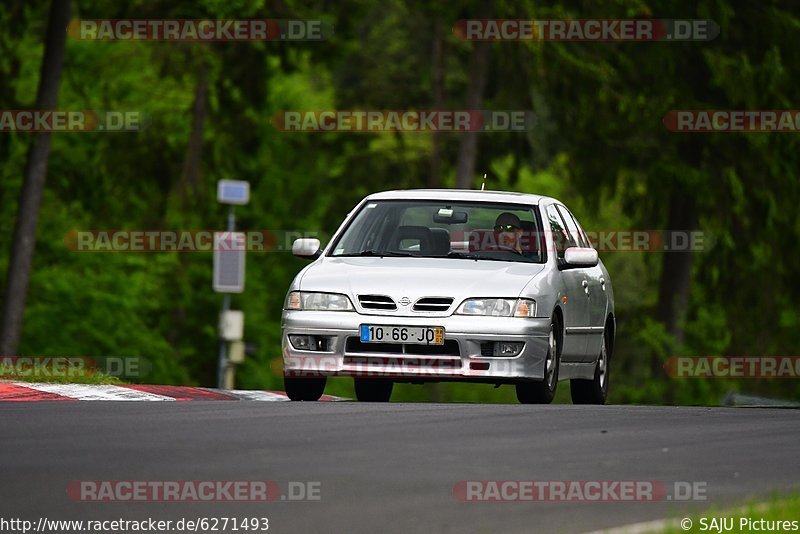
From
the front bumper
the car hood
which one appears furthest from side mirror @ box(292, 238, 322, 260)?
the front bumper

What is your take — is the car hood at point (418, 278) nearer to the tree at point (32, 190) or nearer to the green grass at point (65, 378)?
the green grass at point (65, 378)

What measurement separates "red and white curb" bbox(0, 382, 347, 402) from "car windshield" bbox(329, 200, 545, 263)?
1407mm

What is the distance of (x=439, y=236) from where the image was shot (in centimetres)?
1561

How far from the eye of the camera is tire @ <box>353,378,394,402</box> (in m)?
17.2

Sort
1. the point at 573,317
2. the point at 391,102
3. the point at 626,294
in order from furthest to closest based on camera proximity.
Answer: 1. the point at 626,294
2. the point at 391,102
3. the point at 573,317

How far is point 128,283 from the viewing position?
4541 cm

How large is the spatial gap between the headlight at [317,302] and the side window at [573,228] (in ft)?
10.1

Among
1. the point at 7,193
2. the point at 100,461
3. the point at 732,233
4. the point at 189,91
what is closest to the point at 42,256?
the point at 7,193

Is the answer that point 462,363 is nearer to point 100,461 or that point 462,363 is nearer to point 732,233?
point 100,461

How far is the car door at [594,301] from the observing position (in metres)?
16.6

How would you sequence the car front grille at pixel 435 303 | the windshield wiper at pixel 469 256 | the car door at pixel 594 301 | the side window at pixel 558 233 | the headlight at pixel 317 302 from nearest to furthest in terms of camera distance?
1. the car front grille at pixel 435 303
2. the headlight at pixel 317 302
3. the windshield wiper at pixel 469 256
4. the side window at pixel 558 233
5. the car door at pixel 594 301

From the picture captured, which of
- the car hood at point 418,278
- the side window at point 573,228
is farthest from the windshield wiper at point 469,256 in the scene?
the side window at point 573,228

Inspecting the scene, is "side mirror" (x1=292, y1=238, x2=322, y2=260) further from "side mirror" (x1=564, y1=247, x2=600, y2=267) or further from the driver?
"side mirror" (x1=564, y1=247, x2=600, y2=267)

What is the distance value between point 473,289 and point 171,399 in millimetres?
2355
